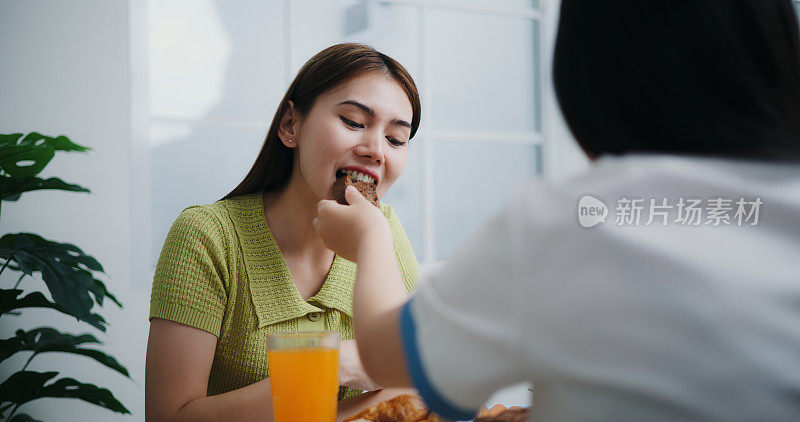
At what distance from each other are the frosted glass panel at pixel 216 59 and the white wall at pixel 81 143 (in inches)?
8.0

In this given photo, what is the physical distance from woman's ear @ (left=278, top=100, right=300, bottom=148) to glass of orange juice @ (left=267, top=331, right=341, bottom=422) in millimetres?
701

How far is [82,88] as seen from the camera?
2.48 metres

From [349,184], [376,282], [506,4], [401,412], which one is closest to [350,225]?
[376,282]

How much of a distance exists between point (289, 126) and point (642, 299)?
1060 millimetres

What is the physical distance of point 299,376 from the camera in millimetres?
744

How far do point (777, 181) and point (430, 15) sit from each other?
10.5 feet

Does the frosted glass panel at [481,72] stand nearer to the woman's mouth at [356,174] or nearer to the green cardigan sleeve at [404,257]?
the green cardigan sleeve at [404,257]

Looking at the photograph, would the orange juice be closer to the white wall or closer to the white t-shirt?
the white t-shirt

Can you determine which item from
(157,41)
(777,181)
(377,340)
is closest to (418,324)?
(377,340)

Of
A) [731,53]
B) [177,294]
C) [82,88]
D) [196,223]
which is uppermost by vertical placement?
[82,88]

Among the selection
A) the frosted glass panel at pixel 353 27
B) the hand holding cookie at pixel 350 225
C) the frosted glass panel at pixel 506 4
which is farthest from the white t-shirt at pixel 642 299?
the frosted glass panel at pixel 506 4

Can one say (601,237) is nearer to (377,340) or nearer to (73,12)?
(377,340)

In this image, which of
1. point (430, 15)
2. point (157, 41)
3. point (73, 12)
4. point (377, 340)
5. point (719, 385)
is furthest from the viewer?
point (430, 15)

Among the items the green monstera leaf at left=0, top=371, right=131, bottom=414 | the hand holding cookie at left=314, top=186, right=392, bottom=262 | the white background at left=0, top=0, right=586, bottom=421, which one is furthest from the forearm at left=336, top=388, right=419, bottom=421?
the white background at left=0, top=0, right=586, bottom=421
